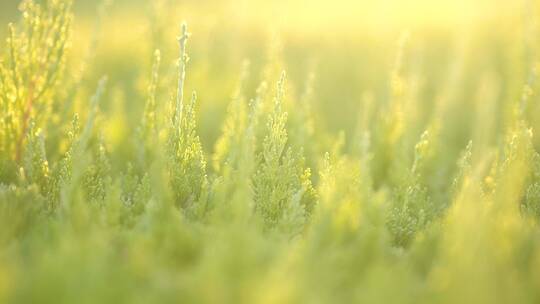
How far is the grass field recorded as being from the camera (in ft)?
5.72

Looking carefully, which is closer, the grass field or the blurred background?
the grass field

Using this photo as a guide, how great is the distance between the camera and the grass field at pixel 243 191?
1.74m

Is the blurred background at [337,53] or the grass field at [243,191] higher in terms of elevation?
the blurred background at [337,53]

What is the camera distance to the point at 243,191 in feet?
6.70

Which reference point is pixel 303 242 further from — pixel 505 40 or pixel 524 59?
pixel 505 40

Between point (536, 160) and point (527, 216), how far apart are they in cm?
44

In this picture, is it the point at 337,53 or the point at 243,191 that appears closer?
the point at 243,191

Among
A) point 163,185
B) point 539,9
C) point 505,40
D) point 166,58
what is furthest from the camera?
point 505,40

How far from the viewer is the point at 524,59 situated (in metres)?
3.65

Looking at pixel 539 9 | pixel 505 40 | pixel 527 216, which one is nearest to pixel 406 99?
pixel 527 216

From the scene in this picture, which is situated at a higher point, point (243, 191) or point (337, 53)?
point (337, 53)

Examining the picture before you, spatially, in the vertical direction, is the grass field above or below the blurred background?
below

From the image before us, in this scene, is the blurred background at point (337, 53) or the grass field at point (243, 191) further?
the blurred background at point (337, 53)

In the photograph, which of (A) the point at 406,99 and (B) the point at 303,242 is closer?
(B) the point at 303,242
